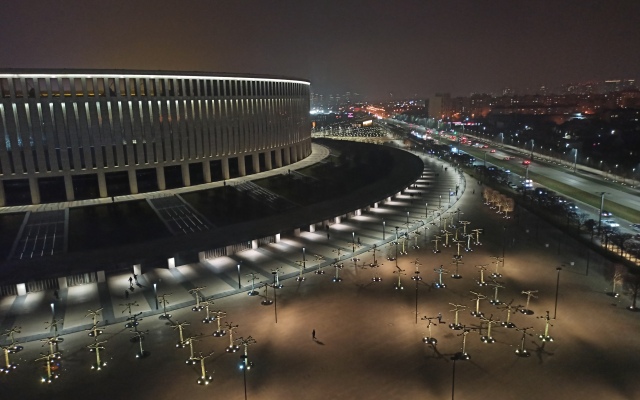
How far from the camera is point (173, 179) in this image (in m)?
68.1

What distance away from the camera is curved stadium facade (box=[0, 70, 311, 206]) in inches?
2179

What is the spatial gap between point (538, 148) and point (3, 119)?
12955 centimetres

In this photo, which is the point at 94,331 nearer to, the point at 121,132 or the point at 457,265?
the point at 457,265

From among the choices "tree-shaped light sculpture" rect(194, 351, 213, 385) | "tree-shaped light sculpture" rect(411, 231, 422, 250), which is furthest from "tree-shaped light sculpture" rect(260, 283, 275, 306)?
"tree-shaped light sculpture" rect(411, 231, 422, 250)

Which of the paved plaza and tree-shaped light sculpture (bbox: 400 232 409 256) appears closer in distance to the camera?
the paved plaza

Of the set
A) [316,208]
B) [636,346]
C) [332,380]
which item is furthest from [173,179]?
[636,346]

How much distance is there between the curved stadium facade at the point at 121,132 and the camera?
5534 cm

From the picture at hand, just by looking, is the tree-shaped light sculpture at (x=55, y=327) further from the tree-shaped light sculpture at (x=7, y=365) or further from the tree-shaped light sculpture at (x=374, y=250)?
the tree-shaped light sculpture at (x=374, y=250)

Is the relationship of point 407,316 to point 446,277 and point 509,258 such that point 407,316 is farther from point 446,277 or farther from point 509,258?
point 509,258

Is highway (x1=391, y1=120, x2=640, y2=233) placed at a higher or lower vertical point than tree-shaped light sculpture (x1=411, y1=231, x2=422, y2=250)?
higher

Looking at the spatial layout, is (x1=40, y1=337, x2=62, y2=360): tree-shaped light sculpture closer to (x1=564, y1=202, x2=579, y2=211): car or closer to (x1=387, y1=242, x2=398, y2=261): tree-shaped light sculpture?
(x1=387, y1=242, x2=398, y2=261): tree-shaped light sculpture

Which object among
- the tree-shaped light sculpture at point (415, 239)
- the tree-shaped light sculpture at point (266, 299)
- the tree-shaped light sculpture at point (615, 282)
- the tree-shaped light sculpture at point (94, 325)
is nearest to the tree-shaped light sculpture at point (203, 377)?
the tree-shaped light sculpture at point (94, 325)

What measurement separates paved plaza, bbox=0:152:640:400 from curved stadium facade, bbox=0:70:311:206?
90.0 feet

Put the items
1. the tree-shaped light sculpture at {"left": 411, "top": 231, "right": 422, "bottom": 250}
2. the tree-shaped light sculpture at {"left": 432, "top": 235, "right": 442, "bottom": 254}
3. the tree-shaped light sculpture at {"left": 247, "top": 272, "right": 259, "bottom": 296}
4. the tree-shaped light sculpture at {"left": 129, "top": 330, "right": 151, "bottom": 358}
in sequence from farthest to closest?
the tree-shaped light sculpture at {"left": 411, "top": 231, "right": 422, "bottom": 250}
the tree-shaped light sculpture at {"left": 432, "top": 235, "right": 442, "bottom": 254}
the tree-shaped light sculpture at {"left": 247, "top": 272, "right": 259, "bottom": 296}
the tree-shaped light sculpture at {"left": 129, "top": 330, "right": 151, "bottom": 358}
